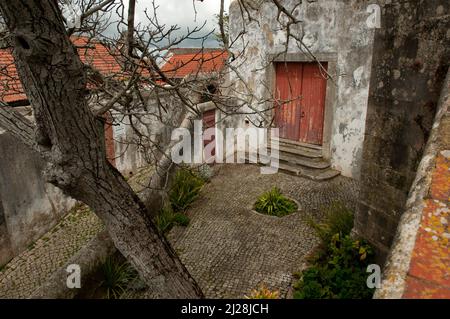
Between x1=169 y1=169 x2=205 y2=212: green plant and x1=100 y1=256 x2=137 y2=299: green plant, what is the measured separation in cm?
223

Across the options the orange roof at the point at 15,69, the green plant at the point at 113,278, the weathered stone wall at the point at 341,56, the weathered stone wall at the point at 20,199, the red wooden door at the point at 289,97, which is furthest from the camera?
the red wooden door at the point at 289,97

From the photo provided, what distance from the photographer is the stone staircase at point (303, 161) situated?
848cm

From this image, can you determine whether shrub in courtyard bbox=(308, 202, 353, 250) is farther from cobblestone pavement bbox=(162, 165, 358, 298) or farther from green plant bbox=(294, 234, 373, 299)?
cobblestone pavement bbox=(162, 165, 358, 298)

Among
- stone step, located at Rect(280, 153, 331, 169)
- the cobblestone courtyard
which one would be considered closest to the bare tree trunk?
the cobblestone courtyard

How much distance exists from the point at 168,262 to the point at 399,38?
132 inches

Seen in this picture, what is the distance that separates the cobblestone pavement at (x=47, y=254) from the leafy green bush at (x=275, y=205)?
340cm

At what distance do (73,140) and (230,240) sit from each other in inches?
161

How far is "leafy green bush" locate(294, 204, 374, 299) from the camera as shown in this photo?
4.06 meters

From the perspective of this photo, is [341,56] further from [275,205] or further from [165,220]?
[165,220]

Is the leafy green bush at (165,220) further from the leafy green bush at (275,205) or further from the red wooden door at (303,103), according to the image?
the red wooden door at (303,103)

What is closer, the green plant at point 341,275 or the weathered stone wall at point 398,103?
the weathered stone wall at point 398,103

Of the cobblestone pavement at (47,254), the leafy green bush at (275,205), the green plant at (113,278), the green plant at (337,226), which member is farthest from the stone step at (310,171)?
the green plant at (113,278)

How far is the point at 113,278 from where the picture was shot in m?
5.07
